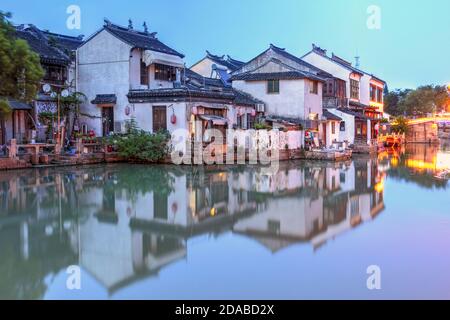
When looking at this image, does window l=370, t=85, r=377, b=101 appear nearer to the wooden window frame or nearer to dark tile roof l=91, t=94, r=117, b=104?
the wooden window frame

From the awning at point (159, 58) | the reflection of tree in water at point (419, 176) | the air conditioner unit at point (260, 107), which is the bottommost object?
the reflection of tree in water at point (419, 176)

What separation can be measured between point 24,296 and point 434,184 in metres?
14.1

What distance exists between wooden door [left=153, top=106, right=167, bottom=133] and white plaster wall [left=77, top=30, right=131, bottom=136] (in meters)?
1.47

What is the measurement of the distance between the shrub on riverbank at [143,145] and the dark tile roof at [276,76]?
360 inches

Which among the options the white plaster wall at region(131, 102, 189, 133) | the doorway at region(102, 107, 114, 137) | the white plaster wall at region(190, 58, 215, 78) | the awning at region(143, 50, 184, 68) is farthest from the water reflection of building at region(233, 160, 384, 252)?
the white plaster wall at region(190, 58, 215, 78)

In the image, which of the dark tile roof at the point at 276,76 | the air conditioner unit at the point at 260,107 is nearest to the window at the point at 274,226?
the air conditioner unit at the point at 260,107

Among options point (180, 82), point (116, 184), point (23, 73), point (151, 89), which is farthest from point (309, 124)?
point (23, 73)

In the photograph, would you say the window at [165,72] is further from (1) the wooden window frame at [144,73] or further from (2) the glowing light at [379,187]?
(2) the glowing light at [379,187]

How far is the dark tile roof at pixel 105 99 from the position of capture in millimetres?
25125

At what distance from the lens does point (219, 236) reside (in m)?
9.63

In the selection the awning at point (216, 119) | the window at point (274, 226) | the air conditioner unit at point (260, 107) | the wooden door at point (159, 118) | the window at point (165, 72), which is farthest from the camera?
the air conditioner unit at point (260, 107)

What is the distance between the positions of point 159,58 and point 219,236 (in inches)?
672

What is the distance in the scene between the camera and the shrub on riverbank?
22.7 m

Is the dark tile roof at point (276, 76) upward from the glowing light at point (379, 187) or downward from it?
upward
